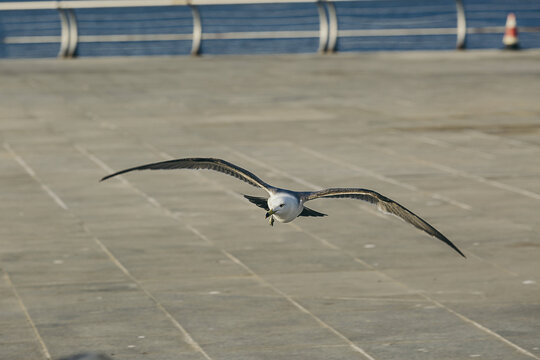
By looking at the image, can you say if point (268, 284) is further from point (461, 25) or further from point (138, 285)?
point (461, 25)

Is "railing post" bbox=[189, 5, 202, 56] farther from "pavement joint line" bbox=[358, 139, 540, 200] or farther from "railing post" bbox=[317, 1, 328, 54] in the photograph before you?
"pavement joint line" bbox=[358, 139, 540, 200]

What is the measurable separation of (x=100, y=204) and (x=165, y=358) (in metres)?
6.21

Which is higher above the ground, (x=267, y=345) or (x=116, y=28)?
(x=267, y=345)

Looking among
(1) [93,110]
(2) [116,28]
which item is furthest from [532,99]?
(2) [116,28]

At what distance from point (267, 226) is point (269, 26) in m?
116

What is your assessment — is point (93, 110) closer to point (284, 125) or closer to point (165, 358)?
point (284, 125)

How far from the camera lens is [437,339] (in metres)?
10.5

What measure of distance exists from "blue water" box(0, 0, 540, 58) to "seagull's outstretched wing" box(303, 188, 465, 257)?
237 ft

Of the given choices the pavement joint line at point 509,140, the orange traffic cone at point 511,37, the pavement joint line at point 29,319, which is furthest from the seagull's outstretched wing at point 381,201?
the orange traffic cone at point 511,37

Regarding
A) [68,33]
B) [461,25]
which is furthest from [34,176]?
[461,25]

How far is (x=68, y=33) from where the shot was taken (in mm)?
33844

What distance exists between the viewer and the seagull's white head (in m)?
7.84

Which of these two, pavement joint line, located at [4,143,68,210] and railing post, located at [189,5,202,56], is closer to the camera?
pavement joint line, located at [4,143,68,210]

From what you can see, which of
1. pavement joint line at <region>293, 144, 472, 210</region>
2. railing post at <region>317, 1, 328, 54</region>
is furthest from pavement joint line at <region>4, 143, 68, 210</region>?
railing post at <region>317, 1, 328, 54</region>
